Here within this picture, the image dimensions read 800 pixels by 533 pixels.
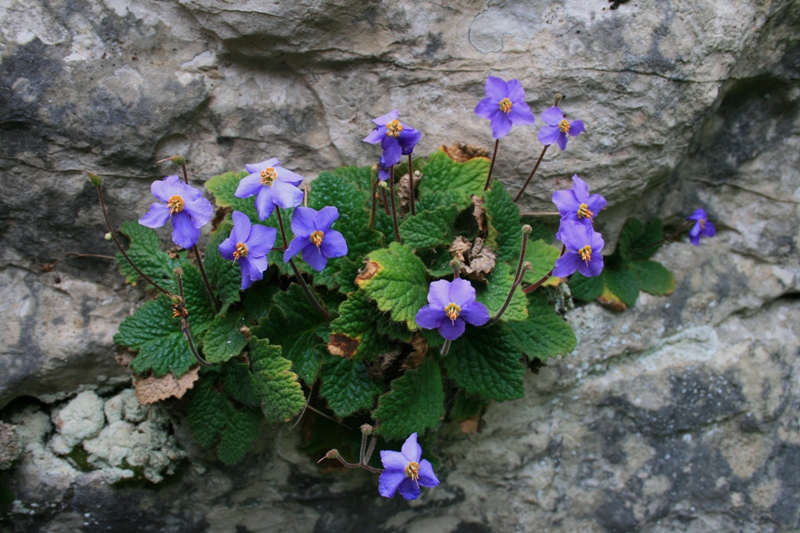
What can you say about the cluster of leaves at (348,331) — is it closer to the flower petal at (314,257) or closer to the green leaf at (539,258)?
the green leaf at (539,258)

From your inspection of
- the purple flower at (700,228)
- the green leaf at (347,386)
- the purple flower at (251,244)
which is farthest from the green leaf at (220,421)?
the purple flower at (700,228)

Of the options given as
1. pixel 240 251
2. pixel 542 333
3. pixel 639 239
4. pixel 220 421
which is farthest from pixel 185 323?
pixel 639 239

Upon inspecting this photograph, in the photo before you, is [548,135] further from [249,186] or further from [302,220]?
[249,186]

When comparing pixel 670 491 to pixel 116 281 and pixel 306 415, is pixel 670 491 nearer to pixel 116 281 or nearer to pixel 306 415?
pixel 306 415

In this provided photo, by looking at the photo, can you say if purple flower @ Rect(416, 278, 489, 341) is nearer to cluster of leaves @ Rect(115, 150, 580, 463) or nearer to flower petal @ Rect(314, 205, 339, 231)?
cluster of leaves @ Rect(115, 150, 580, 463)

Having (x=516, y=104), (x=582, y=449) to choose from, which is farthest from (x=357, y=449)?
(x=516, y=104)
